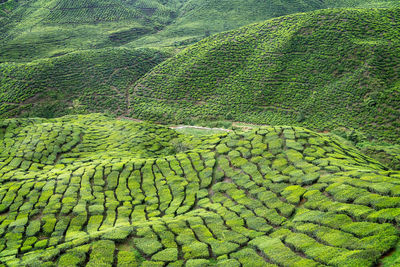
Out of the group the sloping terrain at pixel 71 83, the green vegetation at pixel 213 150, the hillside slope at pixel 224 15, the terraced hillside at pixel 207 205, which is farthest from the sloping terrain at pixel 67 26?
the terraced hillside at pixel 207 205

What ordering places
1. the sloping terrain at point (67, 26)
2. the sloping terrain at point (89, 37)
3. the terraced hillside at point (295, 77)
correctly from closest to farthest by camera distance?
the terraced hillside at point (295, 77), the sloping terrain at point (89, 37), the sloping terrain at point (67, 26)

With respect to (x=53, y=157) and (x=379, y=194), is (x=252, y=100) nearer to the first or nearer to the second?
(x=53, y=157)

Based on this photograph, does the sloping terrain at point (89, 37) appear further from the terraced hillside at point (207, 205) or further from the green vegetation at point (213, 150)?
the terraced hillside at point (207, 205)

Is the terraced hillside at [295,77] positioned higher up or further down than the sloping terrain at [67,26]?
further down

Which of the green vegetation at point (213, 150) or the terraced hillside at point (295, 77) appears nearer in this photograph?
the green vegetation at point (213, 150)

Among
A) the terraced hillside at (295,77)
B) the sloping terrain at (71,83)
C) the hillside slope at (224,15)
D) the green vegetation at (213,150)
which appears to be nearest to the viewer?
the green vegetation at (213,150)

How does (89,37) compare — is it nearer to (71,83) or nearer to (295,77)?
(71,83)

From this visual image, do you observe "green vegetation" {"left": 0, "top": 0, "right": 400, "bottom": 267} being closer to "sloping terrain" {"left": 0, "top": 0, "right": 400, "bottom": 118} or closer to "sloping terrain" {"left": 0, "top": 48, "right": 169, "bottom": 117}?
"sloping terrain" {"left": 0, "top": 48, "right": 169, "bottom": 117}

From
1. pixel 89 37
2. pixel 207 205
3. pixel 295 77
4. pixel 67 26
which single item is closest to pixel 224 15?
pixel 89 37
